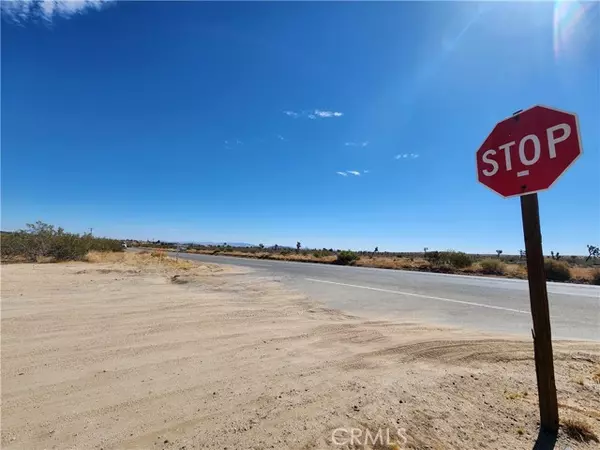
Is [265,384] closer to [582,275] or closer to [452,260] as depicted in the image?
[582,275]

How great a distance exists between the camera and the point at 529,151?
2.43 meters

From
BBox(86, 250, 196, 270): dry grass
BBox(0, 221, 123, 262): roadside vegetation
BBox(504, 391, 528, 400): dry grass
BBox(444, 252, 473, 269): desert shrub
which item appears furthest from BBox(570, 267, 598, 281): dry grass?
BBox(0, 221, 123, 262): roadside vegetation

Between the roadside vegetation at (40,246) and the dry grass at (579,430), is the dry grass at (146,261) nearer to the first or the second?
the roadside vegetation at (40,246)

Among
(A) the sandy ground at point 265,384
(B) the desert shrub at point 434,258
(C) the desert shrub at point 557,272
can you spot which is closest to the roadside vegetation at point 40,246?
(A) the sandy ground at point 265,384

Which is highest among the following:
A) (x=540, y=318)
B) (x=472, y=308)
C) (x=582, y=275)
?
(x=582, y=275)

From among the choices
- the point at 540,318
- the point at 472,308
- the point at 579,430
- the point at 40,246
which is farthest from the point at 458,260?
the point at 40,246

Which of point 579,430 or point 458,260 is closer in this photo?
point 579,430

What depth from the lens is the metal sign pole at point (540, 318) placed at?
239 centimetres

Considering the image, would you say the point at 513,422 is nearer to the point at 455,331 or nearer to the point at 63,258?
the point at 455,331

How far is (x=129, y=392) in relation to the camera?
3064 millimetres

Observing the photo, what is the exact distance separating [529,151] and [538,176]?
23 centimetres

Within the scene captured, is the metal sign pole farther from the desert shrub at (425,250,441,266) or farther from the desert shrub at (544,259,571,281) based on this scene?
the desert shrub at (425,250,441,266)

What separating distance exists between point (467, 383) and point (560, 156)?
7.77 feet

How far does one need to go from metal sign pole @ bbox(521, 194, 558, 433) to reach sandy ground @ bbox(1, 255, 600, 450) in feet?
0.70
